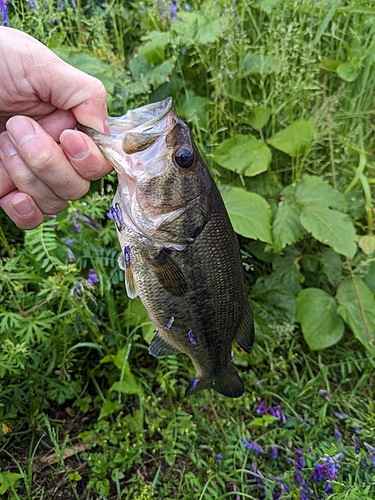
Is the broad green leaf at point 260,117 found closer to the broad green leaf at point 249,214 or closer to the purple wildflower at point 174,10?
the broad green leaf at point 249,214

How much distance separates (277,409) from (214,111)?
1729 millimetres

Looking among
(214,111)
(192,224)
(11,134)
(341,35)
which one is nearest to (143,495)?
(192,224)

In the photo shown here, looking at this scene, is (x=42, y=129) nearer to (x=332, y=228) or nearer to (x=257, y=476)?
(x=332, y=228)

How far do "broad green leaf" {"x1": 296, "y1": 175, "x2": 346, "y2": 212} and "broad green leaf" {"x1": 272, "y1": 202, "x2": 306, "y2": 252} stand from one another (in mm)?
72

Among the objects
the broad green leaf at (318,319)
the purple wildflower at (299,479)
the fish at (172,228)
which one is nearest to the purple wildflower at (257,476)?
the purple wildflower at (299,479)

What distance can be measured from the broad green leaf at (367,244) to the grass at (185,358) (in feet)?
0.36

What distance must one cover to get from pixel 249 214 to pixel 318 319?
700 millimetres

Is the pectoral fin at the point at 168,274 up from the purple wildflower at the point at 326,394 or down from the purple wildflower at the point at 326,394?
up

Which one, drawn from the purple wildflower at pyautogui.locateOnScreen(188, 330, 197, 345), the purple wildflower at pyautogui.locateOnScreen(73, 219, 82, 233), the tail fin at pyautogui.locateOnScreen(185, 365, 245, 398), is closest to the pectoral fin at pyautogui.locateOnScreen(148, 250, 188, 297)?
the purple wildflower at pyautogui.locateOnScreen(188, 330, 197, 345)

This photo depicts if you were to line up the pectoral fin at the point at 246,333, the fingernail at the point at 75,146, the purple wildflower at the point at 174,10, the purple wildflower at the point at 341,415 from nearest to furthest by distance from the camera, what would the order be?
the fingernail at the point at 75,146 → the pectoral fin at the point at 246,333 → the purple wildflower at the point at 341,415 → the purple wildflower at the point at 174,10

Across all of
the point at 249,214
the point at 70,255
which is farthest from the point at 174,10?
the point at 70,255

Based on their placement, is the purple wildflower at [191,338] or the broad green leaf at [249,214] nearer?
the purple wildflower at [191,338]

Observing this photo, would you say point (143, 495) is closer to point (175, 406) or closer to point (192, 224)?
point (175, 406)

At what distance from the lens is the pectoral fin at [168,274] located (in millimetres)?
1410
